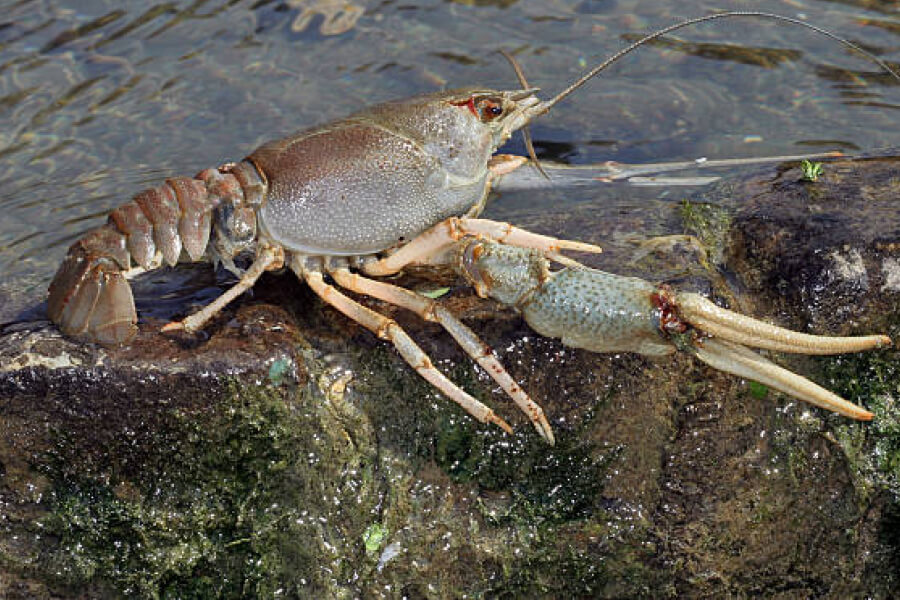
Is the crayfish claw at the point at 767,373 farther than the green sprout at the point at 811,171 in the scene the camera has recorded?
No

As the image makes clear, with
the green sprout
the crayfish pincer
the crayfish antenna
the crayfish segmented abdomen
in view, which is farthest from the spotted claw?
the crayfish antenna

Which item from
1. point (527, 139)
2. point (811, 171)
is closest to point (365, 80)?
point (527, 139)

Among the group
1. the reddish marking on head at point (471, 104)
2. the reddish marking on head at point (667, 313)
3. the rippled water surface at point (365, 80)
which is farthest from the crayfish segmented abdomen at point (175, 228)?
the reddish marking on head at point (667, 313)

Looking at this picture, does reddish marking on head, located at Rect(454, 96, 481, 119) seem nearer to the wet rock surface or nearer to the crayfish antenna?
the crayfish antenna

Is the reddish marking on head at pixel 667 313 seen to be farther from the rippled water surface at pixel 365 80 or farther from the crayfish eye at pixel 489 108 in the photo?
the rippled water surface at pixel 365 80

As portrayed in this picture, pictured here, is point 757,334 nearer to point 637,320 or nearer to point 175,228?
point 637,320

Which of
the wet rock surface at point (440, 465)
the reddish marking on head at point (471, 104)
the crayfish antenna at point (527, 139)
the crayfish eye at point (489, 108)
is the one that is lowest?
the wet rock surface at point (440, 465)
